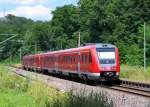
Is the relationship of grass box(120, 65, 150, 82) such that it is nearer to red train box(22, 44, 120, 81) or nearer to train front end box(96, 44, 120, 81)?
train front end box(96, 44, 120, 81)

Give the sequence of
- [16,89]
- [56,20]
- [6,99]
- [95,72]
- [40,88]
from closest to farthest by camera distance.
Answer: [6,99]
[40,88]
[16,89]
[95,72]
[56,20]

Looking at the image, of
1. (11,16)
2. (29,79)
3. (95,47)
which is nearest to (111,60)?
(95,47)

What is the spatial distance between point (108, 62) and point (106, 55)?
0.58 m

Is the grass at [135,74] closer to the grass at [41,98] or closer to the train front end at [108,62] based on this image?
the train front end at [108,62]

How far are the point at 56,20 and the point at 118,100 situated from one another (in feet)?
362

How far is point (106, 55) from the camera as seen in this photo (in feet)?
112

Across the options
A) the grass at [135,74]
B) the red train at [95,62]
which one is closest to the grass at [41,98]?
the red train at [95,62]

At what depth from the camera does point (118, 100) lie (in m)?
19.5

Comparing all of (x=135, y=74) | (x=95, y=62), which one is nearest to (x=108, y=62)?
(x=95, y=62)

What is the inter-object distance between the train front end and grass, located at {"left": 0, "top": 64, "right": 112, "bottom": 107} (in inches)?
313

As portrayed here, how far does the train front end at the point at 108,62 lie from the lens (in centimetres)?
3316

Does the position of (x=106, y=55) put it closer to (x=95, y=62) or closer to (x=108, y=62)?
(x=108, y=62)

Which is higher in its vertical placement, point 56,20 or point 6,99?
point 56,20

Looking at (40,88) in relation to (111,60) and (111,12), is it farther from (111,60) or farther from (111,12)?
(111,12)
